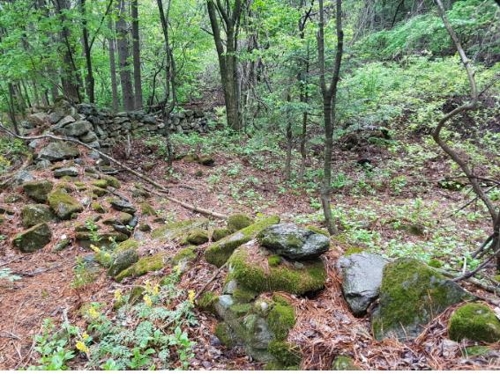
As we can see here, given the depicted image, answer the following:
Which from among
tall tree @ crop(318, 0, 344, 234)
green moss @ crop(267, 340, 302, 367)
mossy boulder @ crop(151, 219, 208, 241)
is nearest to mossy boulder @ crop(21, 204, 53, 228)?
mossy boulder @ crop(151, 219, 208, 241)

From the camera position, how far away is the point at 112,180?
6719mm

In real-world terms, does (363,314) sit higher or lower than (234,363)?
higher

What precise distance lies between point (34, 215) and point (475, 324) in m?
5.45

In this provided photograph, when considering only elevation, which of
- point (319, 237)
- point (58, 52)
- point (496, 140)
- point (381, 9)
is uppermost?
point (381, 9)

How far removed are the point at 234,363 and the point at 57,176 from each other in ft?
17.7

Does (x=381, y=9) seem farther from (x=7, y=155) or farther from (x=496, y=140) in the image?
(x=7, y=155)

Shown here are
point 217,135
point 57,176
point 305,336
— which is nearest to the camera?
point 305,336

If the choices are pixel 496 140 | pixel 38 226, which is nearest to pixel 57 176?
pixel 38 226

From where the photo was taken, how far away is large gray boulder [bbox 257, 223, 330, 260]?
2758 millimetres

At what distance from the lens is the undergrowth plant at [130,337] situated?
222cm

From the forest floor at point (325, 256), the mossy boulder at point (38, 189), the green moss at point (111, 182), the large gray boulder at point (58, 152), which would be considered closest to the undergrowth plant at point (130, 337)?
the forest floor at point (325, 256)

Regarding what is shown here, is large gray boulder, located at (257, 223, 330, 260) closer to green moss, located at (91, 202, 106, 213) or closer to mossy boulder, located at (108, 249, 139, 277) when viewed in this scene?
mossy boulder, located at (108, 249, 139, 277)

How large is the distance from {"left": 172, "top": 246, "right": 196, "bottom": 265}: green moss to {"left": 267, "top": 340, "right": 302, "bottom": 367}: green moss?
4.61ft

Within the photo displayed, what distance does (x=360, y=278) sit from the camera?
8.43 feet
